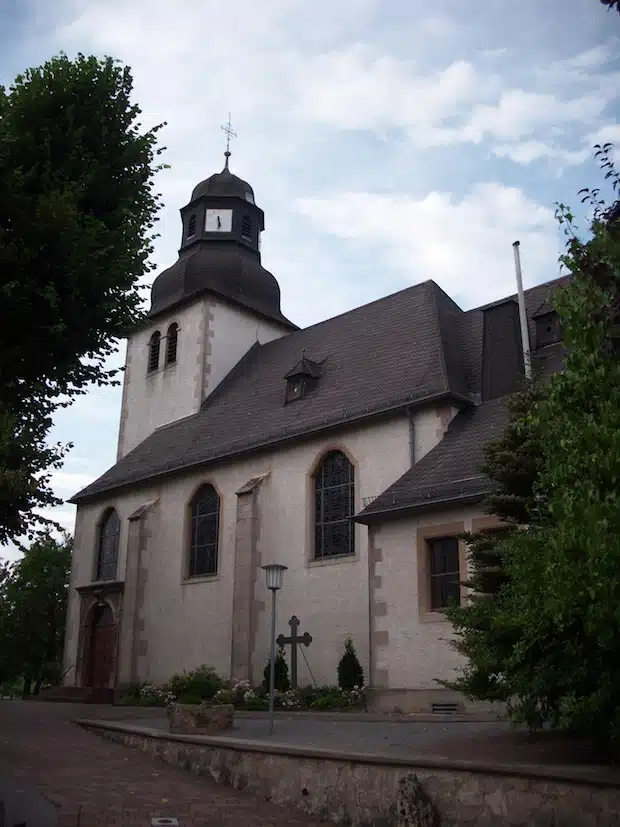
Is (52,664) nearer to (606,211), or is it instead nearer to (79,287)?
(79,287)

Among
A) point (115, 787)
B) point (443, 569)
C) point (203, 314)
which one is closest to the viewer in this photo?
point (115, 787)

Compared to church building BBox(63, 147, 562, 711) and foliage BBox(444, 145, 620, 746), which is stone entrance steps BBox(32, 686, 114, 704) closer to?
church building BBox(63, 147, 562, 711)

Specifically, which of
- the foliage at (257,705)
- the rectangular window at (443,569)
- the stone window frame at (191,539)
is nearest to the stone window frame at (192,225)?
the stone window frame at (191,539)

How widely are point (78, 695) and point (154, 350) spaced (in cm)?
1219

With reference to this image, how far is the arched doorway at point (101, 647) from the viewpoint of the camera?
25359 mm

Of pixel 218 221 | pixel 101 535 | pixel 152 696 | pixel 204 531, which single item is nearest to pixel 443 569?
pixel 204 531

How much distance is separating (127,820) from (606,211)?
6.52 meters

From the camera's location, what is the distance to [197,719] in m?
12.4

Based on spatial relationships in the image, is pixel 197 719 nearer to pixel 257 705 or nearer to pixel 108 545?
pixel 257 705

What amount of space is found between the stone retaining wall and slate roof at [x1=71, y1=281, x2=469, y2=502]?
401 inches

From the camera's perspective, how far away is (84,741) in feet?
44.6

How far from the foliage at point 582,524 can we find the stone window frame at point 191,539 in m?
15.5

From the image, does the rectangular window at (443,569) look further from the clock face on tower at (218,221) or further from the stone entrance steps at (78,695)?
the clock face on tower at (218,221)

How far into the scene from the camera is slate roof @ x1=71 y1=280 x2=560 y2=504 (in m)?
18.0
